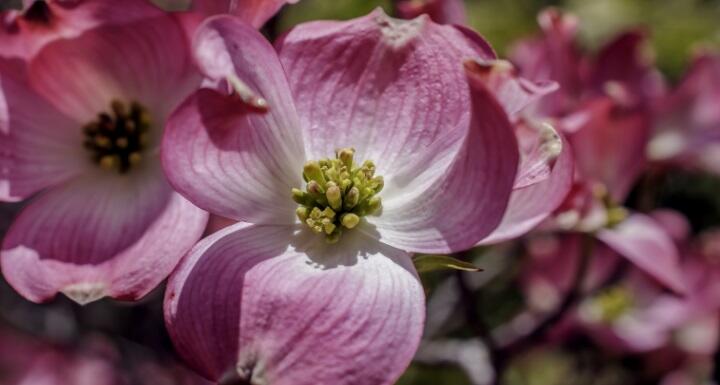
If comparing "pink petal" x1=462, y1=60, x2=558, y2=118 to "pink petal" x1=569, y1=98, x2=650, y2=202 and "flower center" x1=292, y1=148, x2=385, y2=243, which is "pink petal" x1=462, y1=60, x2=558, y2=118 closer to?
"flower center" x1=292, y1=148, x2=385, y2=243

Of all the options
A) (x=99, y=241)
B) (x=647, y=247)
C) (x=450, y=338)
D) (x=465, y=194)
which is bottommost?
(x=450, y=338)

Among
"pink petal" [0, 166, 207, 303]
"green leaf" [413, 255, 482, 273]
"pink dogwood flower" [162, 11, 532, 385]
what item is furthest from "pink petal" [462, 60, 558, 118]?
"pink petal" [0, 166, 207, 303]

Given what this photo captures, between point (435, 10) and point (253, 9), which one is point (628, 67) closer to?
point (435, 10)

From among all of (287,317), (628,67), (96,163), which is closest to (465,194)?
(287,317)

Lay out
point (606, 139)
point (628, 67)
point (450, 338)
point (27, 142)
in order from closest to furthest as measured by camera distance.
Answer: point (27, 142)
point (606, 139)
point (628, 67)
point (450, 338)

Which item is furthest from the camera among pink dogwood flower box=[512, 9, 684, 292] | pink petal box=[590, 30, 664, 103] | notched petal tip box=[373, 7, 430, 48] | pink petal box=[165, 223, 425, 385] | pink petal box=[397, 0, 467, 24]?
pink petal box=[590, 30, 664, 103]

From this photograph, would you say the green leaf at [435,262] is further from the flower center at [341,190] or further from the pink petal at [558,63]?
the pink petal at [558,63]

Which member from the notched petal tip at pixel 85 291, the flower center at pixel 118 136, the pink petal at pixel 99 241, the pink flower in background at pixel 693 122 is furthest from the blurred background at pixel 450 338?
the notched petal tip at pixel 85 291
